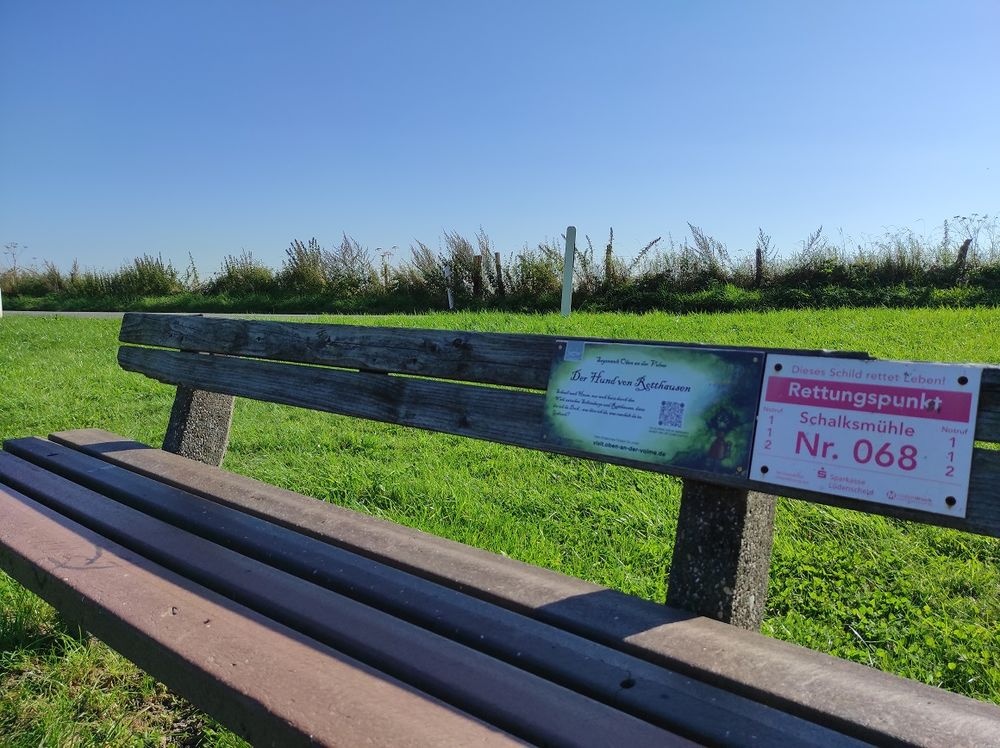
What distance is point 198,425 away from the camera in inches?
123

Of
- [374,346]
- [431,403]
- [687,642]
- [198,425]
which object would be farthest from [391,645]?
[198,425]

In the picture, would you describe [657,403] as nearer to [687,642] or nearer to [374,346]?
[687,642]

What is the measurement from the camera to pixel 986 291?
1136cm

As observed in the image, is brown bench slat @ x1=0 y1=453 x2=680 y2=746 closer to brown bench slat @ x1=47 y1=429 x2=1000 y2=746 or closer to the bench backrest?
brown bench slat @ x1=47 y1=429 x2=1000 y2=746

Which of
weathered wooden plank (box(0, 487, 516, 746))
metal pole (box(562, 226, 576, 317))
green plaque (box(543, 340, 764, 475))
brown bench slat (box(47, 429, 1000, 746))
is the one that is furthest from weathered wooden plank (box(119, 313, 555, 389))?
metal pole (box(562, 226, 576, 317))

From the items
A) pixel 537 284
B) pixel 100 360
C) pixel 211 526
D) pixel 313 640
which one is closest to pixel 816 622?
pixel 313 640

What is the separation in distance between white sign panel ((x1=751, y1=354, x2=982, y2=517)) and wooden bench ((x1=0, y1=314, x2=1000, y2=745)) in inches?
1.2

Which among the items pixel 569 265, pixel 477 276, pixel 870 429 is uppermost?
pixel 477 276

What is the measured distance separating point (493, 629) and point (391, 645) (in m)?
0.21

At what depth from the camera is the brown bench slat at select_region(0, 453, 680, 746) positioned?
3.97 ft

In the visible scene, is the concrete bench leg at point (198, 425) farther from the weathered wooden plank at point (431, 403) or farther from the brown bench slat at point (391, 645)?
the brown bench slat at point (391, 645)

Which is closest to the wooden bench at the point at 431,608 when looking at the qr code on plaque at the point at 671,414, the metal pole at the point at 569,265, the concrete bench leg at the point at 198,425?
the qr code on plaque at the point at 671,414

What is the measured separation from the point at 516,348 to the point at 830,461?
822 mm

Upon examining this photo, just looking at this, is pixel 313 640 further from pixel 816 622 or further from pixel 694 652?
pixel 816 622
